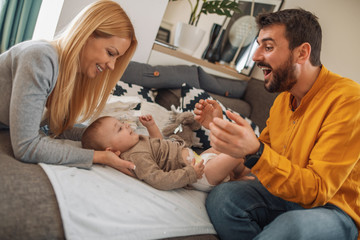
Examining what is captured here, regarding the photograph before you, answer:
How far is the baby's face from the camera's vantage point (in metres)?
1.33

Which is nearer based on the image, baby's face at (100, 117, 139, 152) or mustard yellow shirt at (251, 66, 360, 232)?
mustard yellow shirt at (251, 66, 360, 232)

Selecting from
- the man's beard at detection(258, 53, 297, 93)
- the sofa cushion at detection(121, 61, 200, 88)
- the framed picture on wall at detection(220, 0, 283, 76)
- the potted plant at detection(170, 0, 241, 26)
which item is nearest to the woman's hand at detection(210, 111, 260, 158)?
the man's beard at detection(258, 53, 297, 93)

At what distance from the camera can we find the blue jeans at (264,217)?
97cm

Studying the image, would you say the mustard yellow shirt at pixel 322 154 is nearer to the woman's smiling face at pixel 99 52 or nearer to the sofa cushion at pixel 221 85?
the woman's smiling face at pixel 99 52

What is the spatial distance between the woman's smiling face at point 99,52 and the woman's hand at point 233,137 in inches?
21.1

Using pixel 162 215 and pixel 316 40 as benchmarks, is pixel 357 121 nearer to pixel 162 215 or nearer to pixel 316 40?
pixel 316 40

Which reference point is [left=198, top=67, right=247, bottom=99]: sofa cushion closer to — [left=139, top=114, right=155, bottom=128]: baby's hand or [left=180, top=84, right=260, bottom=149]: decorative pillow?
[left=180, top=84, right=260, bottom=149]: decorative pillow

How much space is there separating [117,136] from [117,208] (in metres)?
0.44

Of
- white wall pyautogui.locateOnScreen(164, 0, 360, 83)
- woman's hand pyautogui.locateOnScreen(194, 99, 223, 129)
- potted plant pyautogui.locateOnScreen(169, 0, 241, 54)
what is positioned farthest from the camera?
potted plant pyautogui.locateOnScreen(169, 0, 241, 54)

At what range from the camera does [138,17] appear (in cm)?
219

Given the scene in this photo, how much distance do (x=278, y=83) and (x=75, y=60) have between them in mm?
923

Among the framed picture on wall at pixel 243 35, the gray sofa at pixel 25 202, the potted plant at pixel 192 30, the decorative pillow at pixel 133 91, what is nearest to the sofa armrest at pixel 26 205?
the gray sofa at pixel 25 202

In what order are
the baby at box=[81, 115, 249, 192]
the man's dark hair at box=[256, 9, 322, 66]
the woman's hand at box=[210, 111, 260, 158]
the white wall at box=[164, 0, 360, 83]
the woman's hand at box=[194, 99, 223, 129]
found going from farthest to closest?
the white wall at box=[164, 0, 360, 83], the woman's hand at box=[194, 99, 223, 129], the man's dark hair at box=[256, 9, 322, 66], the baby at box=[81, 115, 249, 192], the woman's hand at box=[210, 111, 260, 158]

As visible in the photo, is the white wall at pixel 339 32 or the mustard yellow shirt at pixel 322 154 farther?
the white wall at pixel 339 32
